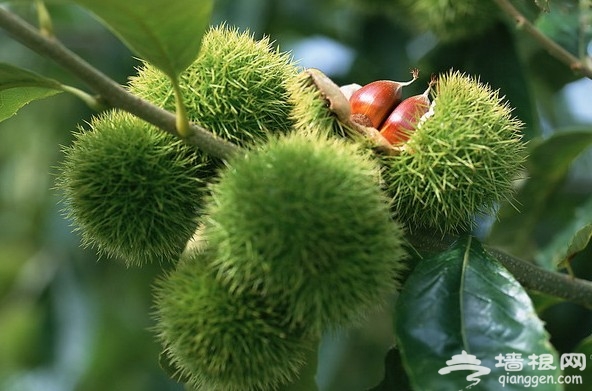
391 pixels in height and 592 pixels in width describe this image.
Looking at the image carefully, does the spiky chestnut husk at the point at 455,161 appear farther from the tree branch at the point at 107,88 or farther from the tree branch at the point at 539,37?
the tree branch at the point at 539,37

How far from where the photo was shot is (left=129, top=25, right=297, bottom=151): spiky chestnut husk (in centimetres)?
156

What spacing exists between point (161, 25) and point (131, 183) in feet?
1.03

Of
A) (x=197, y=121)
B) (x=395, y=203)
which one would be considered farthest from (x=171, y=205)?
(x=395, y=203)

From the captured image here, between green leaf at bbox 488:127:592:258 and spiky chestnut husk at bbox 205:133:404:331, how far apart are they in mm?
1125

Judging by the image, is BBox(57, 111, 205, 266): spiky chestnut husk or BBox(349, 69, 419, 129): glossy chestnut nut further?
BBox(349, 69, 419, 129): glossy chestnut nut

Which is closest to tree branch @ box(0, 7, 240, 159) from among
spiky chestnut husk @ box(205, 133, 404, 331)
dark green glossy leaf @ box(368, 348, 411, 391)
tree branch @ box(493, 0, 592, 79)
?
spiky chestnut husk @ box(205, 133, 404, 331)

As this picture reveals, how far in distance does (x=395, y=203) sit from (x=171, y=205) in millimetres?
417

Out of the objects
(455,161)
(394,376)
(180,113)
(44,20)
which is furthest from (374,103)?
(44,20)

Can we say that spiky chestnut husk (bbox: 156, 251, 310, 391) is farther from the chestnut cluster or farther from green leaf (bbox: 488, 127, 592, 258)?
green leaf (bbox: 488, 127, 592, 258)

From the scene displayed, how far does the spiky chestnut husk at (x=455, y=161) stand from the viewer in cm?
149

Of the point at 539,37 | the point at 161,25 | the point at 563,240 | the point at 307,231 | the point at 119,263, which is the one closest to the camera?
the point at 307,231

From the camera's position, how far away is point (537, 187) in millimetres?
2477

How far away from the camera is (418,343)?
1382 millimetres

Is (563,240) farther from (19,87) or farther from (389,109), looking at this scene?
(19,87)
